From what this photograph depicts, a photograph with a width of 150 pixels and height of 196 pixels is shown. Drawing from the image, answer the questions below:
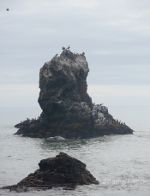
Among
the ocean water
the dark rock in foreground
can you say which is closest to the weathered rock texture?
the ocean water

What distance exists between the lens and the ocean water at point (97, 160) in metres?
66.9

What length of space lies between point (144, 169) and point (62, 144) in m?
42.1

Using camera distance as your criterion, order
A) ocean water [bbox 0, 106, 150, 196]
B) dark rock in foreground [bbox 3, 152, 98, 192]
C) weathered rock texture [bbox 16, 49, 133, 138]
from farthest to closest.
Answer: weathered rock texture [bbox 16, 49, 133, 138] < dark rock in foreground [bbox 3, 152, 98, 192] < ocean water [bbox 0, 106, 150, 196]

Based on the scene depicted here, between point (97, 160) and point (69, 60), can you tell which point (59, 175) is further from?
point (69, 60)

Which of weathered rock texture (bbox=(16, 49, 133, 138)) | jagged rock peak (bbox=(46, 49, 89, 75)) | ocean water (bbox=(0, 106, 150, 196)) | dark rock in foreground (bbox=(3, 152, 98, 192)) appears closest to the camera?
ocean water (bbox=(0, 106, 150, 196))

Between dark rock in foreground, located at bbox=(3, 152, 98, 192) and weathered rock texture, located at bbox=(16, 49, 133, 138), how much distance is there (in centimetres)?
7133

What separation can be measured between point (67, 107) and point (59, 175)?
259 ft

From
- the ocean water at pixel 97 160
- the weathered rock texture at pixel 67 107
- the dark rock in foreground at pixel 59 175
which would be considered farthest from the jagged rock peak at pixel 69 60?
the dark rock in foreground at pixel 59 175

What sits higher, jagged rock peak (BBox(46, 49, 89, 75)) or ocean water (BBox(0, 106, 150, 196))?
jagged rock peak (BBox(46, 49, 89, 75))

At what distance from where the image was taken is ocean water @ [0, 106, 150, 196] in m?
66.9

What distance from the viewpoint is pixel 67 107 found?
14712cm

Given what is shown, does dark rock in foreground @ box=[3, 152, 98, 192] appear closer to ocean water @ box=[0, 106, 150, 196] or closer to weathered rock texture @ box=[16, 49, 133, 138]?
ocean water @ box=[0, 106, 150, 196]

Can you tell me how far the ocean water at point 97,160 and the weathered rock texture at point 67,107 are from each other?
15.0 feet

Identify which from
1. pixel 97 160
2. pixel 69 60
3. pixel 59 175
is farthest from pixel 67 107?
pixel 59 175
